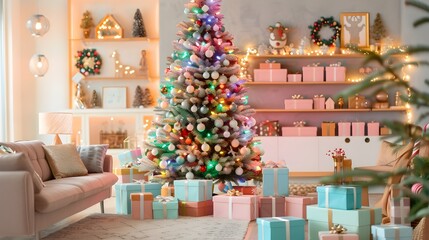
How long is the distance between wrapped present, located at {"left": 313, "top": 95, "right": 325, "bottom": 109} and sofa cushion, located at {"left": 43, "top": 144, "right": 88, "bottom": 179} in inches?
148

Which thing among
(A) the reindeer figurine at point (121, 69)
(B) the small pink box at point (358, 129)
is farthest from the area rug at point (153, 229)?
(A) the reindeer figurine at point (121, 69)

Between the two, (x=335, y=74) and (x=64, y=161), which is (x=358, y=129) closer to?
(x=335, y=74)

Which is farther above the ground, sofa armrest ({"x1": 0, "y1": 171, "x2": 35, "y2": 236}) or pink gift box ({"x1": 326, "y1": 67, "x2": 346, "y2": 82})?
pink gift box ({"x1": 326, "y1": 67, "x2": 346, "y2": 82})

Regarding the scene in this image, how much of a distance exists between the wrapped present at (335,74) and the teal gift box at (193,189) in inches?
134

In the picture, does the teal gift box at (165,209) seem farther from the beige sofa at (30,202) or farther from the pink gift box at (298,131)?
the pink gift box at (298,131)

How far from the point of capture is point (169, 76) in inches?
290

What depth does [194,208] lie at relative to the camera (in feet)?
21.4

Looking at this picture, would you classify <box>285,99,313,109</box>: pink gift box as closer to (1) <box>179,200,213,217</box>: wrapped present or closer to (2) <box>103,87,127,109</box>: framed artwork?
(2) <box>103,87,127,109</box>: framed artwork

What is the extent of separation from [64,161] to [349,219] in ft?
9.54

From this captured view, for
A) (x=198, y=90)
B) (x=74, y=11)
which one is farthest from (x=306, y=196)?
(x=74, y=11)

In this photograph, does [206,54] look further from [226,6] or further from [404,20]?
[404,20]

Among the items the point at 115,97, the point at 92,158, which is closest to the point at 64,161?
the point at 92,158

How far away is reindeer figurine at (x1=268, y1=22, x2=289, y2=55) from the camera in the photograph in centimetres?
940

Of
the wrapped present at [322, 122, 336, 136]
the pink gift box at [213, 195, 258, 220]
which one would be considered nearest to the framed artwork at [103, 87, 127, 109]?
the wrapped present at [322, 122, 336, 136]
